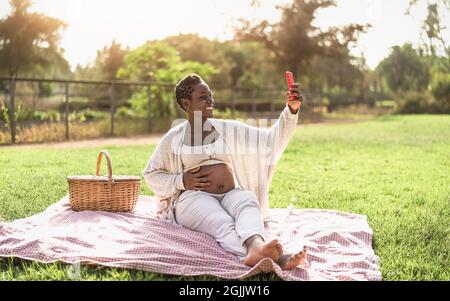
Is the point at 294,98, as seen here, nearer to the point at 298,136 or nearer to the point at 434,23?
the point at 434,23

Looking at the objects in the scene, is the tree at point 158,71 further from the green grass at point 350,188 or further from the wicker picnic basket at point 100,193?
the wicker picnic basket at point 100,193

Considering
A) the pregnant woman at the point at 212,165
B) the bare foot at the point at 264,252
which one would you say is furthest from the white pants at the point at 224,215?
the bare foot at the point at 264,252

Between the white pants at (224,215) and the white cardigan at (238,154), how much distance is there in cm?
22

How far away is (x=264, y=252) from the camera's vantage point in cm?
315

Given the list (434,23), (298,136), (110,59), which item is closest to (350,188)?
(434,23)

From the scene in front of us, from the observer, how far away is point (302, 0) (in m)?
29.4

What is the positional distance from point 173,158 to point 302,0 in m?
26.6

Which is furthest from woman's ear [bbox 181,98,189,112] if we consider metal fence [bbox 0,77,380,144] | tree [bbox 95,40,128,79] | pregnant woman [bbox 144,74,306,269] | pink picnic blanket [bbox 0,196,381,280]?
tree [bbox 95,40,128,79]

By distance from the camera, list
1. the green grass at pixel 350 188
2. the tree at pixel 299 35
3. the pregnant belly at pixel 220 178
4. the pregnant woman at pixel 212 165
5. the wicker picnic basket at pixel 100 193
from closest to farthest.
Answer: the green grass at pixel 350 188 → the pregnant woman at pixel 212 165 → the pregnant belly at pixel 220 178 → the wicker picnic basket at pixel 100 193 → the tree at pixel 299 35

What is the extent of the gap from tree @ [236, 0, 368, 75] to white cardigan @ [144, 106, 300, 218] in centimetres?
2621

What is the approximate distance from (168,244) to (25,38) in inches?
778

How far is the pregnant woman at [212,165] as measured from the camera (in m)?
3.79
